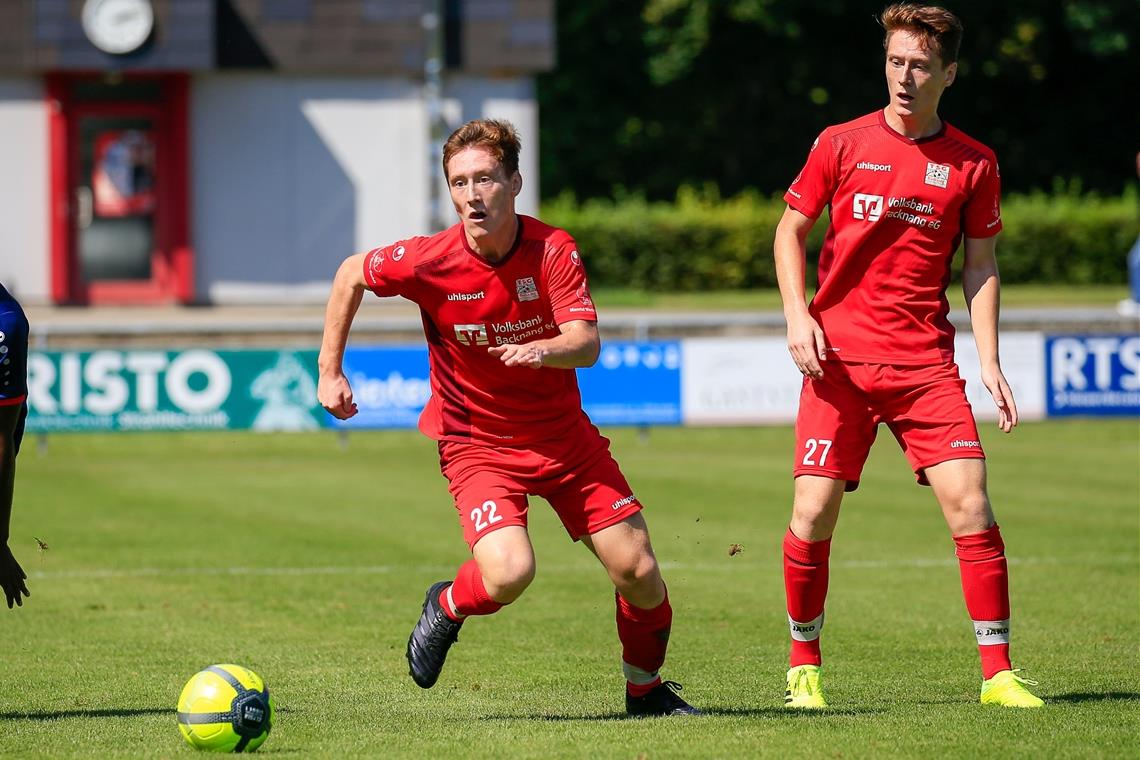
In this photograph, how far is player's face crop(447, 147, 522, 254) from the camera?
20.0 ft

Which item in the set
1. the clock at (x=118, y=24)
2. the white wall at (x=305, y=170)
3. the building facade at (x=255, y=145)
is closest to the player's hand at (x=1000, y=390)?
the clock at (x=118, y=24)

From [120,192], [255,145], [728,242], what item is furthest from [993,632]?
[728,242]

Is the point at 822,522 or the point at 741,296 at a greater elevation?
the point at 822,522

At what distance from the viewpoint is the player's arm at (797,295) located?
651 centimetres

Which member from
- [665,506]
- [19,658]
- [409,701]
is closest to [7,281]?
[665,506]

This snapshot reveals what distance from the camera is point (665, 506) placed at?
14477 millimetres

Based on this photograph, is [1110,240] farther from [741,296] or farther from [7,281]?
[7,281]

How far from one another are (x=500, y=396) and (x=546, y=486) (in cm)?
36

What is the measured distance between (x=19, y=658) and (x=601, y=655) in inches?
103

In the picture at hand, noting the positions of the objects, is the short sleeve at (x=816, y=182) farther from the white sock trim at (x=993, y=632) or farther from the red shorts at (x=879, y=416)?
the white sock trim at (x=993, y=632)

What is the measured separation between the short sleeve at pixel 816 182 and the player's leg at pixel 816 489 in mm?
597

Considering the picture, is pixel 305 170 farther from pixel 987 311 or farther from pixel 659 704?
pixel 659 704

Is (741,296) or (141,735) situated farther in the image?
(741,296)

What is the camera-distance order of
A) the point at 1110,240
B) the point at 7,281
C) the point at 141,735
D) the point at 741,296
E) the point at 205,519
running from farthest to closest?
1. the point at 1110,240
2. the point at 741,296
3. the point at 7,281
4. the point at 205,519
5. the point at 141,735
